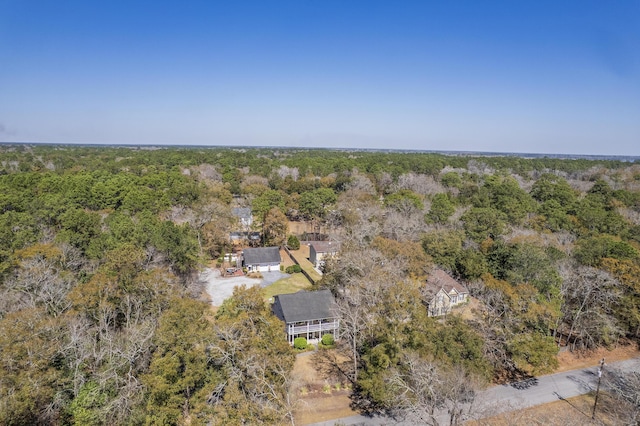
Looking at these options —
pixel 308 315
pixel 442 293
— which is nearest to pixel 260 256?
pixel 308 315

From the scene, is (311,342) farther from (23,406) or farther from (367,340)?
(23,406)

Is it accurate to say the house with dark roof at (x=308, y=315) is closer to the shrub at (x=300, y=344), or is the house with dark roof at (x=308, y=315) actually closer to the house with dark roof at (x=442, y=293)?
the shrub at (x=300, y=344)

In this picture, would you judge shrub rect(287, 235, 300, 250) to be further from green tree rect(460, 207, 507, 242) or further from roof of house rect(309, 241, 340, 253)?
green tree rect(460, 207, 507, 242)

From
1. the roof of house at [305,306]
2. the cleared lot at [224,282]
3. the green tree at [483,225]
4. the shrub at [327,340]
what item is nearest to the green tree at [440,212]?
the green tree at [483,225]

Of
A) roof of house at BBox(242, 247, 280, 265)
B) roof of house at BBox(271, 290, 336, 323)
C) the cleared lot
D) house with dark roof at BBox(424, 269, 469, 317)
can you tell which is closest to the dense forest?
house with dark roof at BBox(424, 269, 469, 317)

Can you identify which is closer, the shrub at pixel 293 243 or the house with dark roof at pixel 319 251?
the house with dark roof at pixel 319 251

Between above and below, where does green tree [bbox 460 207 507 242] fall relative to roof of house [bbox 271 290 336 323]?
above
